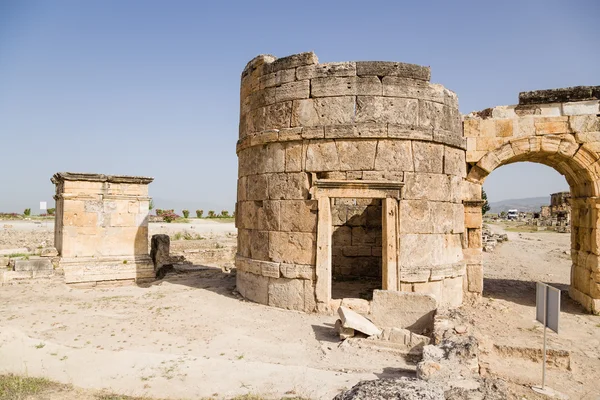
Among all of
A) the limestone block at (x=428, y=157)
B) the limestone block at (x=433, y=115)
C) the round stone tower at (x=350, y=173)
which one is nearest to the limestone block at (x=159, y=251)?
the round stone tower at (x=350, y=173)

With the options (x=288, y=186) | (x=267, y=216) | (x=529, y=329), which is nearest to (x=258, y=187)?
(x=267, y=216)

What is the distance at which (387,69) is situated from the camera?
818cm

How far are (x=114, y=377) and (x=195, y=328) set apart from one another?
2144mm

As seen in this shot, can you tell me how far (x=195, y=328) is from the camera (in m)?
7.05

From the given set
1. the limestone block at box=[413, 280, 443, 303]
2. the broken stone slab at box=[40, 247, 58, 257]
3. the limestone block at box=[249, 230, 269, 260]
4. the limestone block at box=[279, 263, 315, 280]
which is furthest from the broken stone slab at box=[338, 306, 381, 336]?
the broken stone slab at box=[40, 247, 58, 257]

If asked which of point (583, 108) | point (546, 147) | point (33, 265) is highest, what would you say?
point (583, 108)

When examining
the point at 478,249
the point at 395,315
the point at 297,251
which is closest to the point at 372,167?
the point at 297,251

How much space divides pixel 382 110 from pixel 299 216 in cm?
266

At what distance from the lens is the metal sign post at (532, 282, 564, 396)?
16.8ft

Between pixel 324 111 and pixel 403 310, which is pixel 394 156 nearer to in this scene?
pixel 324 111

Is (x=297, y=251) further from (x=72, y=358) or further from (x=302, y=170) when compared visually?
(x=72, y=358)

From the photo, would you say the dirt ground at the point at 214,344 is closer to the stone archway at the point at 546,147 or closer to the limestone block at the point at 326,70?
the stone archway at the point at 546,147

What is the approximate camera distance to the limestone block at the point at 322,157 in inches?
322

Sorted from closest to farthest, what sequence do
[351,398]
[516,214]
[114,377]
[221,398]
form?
1. [351,398]
2. [221,398]
3. [114,377]
4. [516,214]
